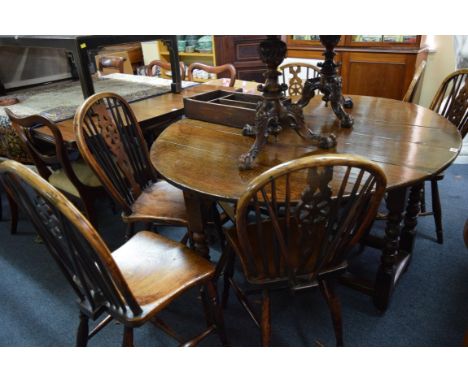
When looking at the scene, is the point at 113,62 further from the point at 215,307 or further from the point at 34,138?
the point at 215,307

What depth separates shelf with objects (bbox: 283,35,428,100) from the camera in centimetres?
281

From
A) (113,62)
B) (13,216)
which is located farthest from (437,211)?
(113,62)

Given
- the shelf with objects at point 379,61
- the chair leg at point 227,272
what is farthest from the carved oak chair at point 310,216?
the shelf with objects at point 379,61

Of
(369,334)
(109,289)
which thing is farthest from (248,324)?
(109,289)

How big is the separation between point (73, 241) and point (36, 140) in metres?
1.37

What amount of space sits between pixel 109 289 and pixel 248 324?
832 millimetres

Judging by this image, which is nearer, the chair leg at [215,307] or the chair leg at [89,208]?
the chair leg at [215,307]

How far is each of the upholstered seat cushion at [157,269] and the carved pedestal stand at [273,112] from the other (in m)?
0.39

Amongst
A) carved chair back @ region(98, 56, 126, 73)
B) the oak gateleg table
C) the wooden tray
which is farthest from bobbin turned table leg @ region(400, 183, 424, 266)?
carved chair back @ region(98, 56, 126, 73)

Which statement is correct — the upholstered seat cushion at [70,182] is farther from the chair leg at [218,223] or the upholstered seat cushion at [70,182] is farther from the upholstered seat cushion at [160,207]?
the chair leg at [218,223]

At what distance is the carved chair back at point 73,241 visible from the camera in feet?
2.65

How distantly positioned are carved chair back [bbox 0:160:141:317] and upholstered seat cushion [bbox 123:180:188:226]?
18.2 inches

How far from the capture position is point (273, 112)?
1.29m

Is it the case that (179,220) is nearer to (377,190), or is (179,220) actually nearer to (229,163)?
(229,163)
